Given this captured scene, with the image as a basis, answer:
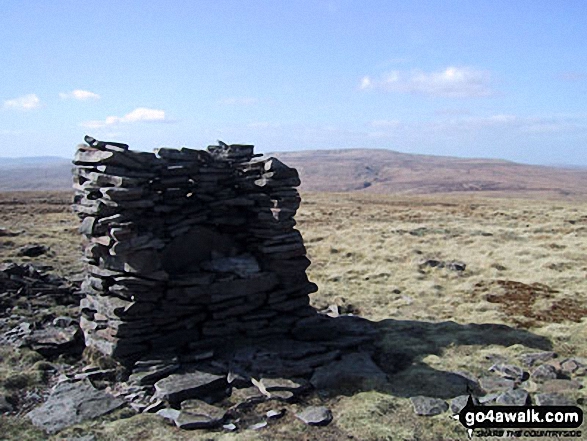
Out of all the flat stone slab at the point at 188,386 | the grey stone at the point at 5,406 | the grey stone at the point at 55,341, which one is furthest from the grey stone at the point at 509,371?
the grey stone at the point at 5,406

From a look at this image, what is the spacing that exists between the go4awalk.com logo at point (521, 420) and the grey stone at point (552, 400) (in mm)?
165

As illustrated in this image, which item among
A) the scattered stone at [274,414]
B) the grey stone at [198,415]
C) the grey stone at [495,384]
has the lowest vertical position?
the scattered stone at [274,414]

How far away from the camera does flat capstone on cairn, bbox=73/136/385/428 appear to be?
10.2 meters

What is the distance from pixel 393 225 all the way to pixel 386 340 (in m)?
21.4

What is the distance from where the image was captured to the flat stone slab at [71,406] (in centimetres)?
877

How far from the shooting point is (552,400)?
30.1ft

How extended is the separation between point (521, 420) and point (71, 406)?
795cm

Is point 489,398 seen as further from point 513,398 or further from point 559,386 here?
point 559,386

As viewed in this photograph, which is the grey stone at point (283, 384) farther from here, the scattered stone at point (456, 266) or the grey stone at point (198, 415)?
the scattered stone at point (456, 266)

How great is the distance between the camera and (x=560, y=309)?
1546cm

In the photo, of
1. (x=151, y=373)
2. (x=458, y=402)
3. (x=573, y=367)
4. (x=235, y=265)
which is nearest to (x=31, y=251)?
(x=235, y=265)

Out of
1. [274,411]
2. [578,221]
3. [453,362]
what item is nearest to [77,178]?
[274,411]

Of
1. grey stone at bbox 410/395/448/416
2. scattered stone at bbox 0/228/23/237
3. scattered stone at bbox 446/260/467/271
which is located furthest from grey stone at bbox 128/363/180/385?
scattered stone at bbox 0/228/23/237

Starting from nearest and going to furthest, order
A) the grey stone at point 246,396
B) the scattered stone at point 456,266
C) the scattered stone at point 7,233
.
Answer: the grey stone at point 246,396, the scattered stone at point 456,266, the scattered stone at point 7,233
